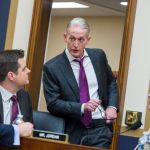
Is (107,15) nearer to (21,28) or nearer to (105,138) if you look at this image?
(21,28)

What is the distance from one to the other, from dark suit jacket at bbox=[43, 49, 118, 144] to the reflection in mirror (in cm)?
220

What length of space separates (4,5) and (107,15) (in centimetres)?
260

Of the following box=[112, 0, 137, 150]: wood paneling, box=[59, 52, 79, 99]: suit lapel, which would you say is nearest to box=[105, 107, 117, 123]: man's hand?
box=[59, 52, 79, 99]: suit lapel

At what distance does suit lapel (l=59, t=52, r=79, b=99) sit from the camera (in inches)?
101

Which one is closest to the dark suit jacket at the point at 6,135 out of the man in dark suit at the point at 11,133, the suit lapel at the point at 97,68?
the man in dark suit at the point at 11,133

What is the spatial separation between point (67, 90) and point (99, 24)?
347 centimetres

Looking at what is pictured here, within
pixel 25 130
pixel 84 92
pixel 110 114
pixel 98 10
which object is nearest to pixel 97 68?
pixel 84 92

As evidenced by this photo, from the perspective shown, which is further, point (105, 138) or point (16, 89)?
point (105, 138)

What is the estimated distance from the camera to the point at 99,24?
19.4 feet

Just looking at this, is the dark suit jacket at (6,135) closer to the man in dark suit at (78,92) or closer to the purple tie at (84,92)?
the man in dark suit at (78,92)

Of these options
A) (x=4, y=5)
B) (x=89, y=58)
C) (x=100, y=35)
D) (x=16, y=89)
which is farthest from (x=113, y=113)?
(x=100, y=35)

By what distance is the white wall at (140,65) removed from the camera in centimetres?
308

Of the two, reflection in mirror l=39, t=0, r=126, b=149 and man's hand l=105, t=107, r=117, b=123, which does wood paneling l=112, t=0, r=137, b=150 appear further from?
reflection in mirror l=39, t=0, r=126, b=149

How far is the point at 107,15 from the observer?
5.89 metres
